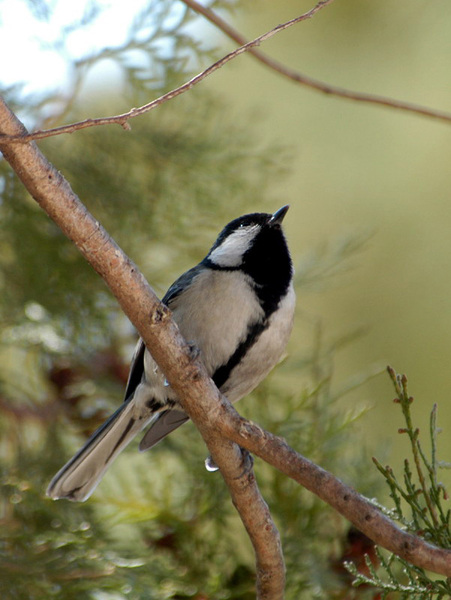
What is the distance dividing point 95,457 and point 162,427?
7.8 inches

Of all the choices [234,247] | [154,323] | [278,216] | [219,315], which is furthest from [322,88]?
[154,323]

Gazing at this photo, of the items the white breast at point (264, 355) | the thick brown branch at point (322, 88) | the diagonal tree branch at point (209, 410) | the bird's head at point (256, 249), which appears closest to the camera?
the diagonal tree branch at point (209, 410)

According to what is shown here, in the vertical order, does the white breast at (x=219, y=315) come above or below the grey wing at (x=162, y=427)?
above

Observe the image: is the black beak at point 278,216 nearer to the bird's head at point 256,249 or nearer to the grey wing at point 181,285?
the bird's head at point 256,249

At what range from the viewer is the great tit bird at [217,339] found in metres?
1.98

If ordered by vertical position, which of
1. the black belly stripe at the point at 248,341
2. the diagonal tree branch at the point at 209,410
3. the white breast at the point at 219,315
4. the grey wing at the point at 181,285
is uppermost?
the grey wing at the point at 181,285

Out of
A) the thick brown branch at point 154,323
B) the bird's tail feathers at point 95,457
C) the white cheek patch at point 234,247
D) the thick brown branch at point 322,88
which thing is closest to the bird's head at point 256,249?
the white cheek patch at point 234,247

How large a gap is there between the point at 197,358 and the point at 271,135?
76.2 inches

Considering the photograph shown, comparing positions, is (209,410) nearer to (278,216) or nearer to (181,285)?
(181,285)

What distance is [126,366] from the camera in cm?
237

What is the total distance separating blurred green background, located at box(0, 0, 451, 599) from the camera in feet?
6.12

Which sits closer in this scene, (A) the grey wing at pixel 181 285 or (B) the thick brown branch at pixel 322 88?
(B) the thick brown branch at pixel 322 88

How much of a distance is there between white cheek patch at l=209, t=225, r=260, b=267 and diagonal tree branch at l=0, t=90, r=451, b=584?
0.79m

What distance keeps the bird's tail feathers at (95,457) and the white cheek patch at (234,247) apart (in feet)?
1.58
